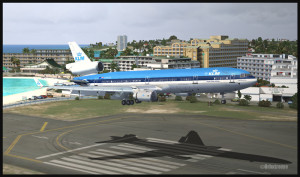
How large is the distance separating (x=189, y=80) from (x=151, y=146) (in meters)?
20.0

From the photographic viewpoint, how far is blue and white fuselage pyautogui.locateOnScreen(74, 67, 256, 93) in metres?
86.2

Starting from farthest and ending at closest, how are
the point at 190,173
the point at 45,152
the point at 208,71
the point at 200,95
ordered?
the point at 200,95
the point at 208,71
the point at 45,152
the point at 190,173

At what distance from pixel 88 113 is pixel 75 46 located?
29.1 metres

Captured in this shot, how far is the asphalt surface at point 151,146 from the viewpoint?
6097 centimetres

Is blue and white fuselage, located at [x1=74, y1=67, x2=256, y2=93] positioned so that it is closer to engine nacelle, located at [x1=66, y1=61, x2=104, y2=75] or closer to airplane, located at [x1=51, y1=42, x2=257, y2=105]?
airplane, located at [x1=51, y1=42, x2=257, y2=105]

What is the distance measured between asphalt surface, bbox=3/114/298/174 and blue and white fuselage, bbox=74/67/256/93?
11.5 meters

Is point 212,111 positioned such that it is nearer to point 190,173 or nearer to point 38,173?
point 190,173

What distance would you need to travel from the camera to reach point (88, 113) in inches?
4838

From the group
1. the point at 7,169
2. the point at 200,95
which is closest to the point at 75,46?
the point at 7,169

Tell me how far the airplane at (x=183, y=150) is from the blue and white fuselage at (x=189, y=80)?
12.3 metres

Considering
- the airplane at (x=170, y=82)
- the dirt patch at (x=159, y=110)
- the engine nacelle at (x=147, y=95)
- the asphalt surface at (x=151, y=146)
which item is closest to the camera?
the asphalt surface at (x=151, y=146)

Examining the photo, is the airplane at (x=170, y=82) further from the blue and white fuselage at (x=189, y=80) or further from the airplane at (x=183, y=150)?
the airplane at (x=183, y=150)

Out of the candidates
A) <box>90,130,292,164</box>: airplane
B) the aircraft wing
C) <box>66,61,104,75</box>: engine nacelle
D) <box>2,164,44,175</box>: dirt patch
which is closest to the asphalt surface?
<box>90,130,292,164</box>: airplane

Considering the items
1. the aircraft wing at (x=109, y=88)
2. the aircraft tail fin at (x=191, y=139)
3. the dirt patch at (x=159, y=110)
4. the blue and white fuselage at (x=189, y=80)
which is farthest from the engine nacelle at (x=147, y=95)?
the dirt patch at (x=159, y=110)
